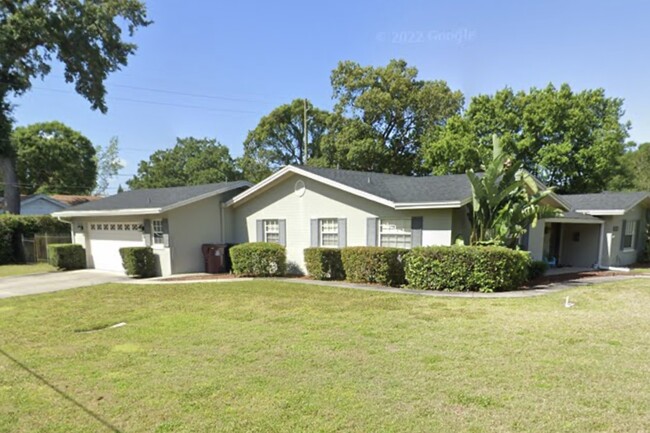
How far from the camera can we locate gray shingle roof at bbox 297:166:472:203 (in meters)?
11.6

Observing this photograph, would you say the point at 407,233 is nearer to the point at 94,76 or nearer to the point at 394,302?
the point at 394,302

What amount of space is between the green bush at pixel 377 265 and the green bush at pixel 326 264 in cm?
74

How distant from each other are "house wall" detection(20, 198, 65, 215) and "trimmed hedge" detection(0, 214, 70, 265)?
1468 centimetres

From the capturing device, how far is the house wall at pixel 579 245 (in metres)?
16.5

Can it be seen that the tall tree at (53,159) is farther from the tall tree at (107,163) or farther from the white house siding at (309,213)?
the white house siding at (309,213)

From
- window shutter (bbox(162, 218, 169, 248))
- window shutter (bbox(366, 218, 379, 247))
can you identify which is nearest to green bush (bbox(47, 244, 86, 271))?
window shutter (bbox(162, 218, 169, 248))

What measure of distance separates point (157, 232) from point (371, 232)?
8.53 metres

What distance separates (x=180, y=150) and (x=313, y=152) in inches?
1046

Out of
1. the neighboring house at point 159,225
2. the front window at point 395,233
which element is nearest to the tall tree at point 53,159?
the neighboring house at point 159,225

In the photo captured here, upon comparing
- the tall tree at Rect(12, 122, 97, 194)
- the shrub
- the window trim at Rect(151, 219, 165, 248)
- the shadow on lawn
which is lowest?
the shrub

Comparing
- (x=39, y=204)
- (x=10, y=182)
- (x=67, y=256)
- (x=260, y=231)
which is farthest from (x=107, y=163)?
(x=260, y=231)

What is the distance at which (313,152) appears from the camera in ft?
134

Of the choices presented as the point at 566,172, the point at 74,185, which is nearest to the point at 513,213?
the point at 566,172

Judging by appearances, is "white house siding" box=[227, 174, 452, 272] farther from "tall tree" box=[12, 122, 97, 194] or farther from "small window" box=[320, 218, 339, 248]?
"tall tree" box=[12, 122, 97, 194]
